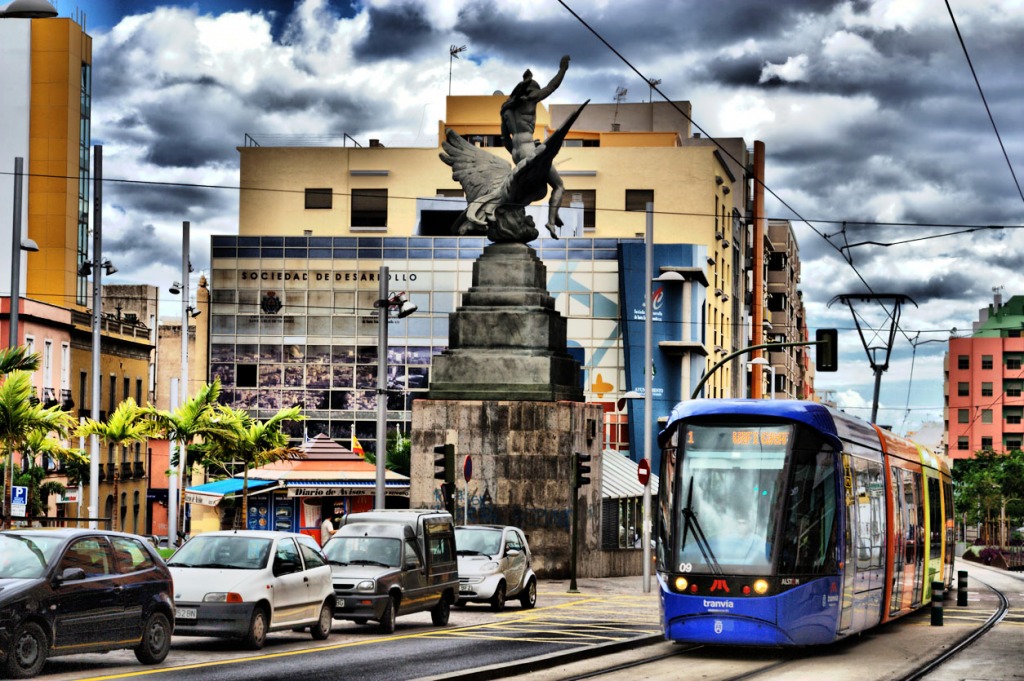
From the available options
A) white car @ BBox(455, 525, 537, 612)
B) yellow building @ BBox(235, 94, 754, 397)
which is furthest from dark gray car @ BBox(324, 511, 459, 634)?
yellow building @ BBox(235, 94, 754, 397)

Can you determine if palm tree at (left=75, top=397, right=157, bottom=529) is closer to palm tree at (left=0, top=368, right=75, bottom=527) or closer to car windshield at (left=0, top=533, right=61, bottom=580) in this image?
palm tree at (left=0, top=368, right=75, bottom=527)

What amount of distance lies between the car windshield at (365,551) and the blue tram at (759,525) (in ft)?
17.6

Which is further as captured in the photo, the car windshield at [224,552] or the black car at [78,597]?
the car windshield at [224,552]

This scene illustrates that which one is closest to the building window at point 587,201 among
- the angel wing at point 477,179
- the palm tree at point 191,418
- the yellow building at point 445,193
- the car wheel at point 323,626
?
the yellow building at point 445,193

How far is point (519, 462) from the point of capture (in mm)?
36969

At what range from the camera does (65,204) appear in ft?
258

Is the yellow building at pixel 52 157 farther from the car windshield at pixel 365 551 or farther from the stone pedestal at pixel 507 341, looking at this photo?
the car windshield at pixel 365 551

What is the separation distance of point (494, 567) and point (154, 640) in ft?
37.2

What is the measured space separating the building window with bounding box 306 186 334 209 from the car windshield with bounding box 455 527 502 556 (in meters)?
55.8

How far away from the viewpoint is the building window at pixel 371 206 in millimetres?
84125

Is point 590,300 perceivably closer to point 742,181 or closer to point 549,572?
point 742,181

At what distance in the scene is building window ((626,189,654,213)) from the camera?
3268 inches

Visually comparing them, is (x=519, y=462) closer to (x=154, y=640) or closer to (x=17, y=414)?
(x=17, y=414)

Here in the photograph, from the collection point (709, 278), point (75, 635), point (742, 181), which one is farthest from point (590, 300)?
point (75, 635)
